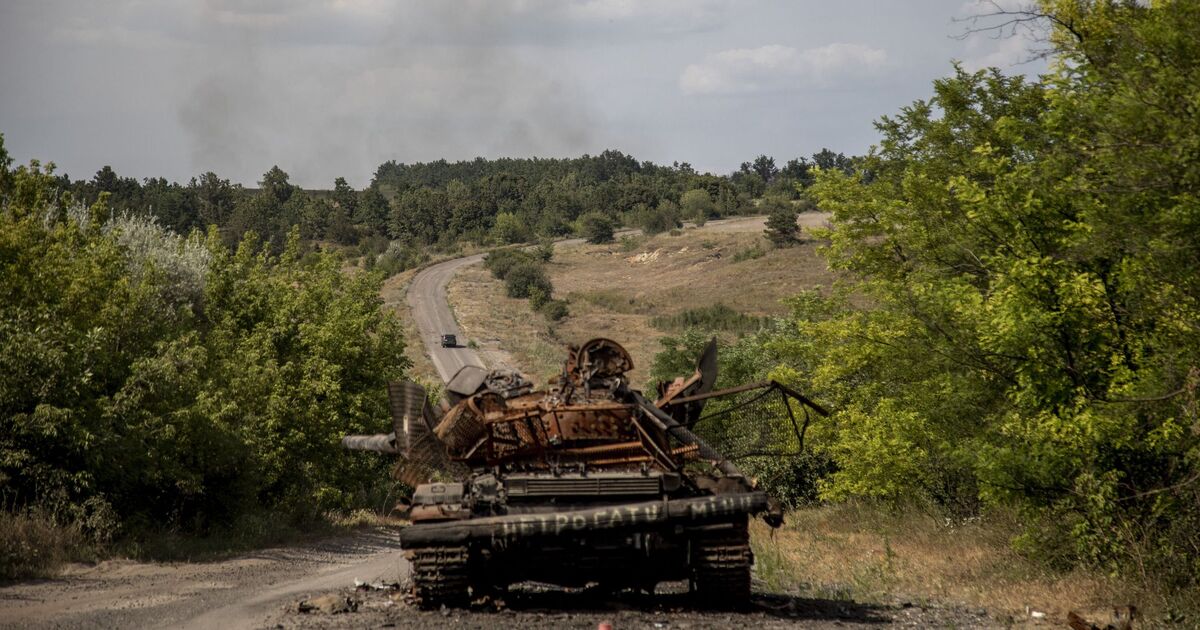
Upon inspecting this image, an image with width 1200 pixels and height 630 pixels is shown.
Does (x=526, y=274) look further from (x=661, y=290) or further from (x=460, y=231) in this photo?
(x=460, y=231)

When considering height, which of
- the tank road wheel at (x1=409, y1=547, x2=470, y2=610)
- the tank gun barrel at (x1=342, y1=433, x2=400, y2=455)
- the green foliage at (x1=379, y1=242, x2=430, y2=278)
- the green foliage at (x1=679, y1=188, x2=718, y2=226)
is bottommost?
the tank road wheel at (x1=409, y1=547, x2=470, y2=610)

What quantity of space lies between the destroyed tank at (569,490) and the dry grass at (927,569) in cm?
311

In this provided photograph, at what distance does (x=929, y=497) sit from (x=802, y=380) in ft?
17.3

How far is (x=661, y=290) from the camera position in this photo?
103375mm

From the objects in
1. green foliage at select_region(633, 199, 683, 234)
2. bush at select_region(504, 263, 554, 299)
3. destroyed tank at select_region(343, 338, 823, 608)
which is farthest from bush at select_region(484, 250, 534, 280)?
Answer: destroyed tank at select_region(343, 338, 823, 608)

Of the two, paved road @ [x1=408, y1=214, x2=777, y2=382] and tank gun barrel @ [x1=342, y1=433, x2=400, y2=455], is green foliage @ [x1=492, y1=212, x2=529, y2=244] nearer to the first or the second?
paved road @ [x1=408, y1=214, x2=777, y2=382]

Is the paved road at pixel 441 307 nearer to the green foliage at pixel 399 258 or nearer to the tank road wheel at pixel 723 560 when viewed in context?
the green foliage at pixel 399 258

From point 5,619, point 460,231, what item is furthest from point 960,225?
point 460,231

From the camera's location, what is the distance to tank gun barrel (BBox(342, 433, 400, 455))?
16.1 metres

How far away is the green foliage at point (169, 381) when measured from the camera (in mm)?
18000

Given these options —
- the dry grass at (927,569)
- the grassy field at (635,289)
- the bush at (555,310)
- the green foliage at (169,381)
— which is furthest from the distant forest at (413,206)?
the dry grass at (927,569)

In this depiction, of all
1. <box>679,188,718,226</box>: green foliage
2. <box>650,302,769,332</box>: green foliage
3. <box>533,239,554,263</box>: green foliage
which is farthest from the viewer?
<box>679,188,718,226</box>: green foliage

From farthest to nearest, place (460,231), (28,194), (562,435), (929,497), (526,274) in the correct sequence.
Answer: (460,231) → (526,274) → (28,194) → (929,497) → (562,435)

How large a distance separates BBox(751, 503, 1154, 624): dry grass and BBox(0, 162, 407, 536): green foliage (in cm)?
968
